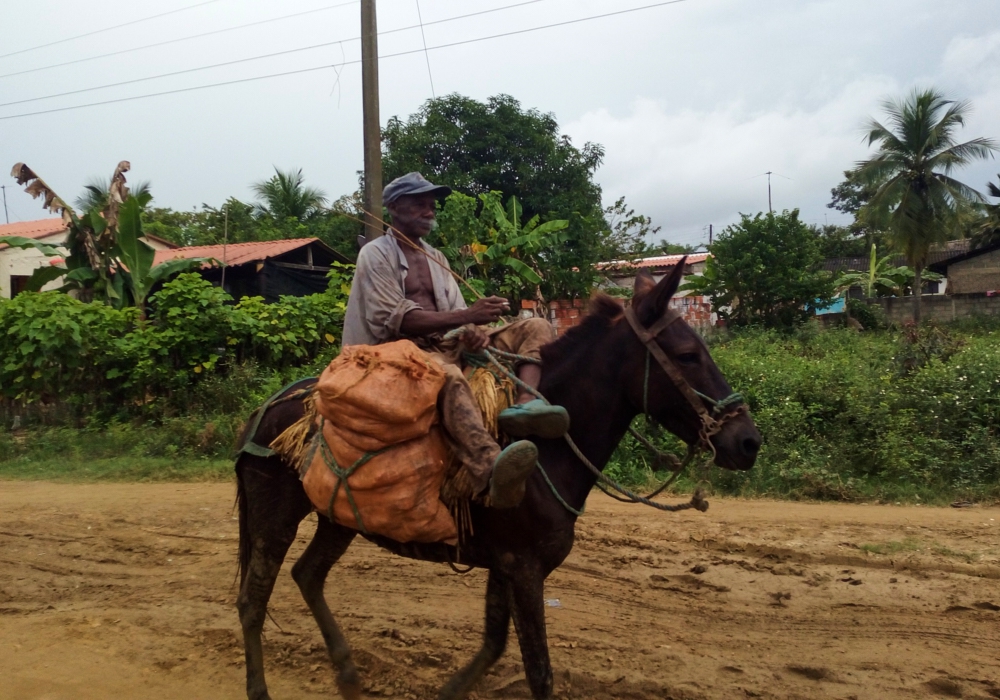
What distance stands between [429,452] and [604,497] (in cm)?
526

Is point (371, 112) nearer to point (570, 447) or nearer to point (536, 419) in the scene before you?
point (570, 447)

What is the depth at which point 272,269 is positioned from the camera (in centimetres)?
1680

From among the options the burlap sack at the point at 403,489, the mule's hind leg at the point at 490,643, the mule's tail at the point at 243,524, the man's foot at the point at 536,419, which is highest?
the man's foot at the point at 536,419

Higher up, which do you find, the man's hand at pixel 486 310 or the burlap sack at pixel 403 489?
the man's hand at pixel 486 310

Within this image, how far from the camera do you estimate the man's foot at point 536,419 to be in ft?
10.7

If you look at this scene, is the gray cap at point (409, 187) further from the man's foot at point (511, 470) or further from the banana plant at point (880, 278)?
the banana plant at point (880, 278)

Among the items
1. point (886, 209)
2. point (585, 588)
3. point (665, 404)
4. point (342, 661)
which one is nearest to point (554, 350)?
point (665, 404)

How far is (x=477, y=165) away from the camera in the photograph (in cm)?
2161

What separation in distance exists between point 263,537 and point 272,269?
13.5 m

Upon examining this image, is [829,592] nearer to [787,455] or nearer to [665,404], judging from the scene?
[665,404]

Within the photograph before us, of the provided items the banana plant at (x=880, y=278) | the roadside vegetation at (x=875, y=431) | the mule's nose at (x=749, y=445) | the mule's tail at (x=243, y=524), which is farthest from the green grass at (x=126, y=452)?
the banana plant at (x=880, y=278)

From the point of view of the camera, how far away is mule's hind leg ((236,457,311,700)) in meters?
4.00

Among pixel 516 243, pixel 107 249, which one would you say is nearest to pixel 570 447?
pixel 516 243

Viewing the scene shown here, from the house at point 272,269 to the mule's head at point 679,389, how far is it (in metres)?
13.5
